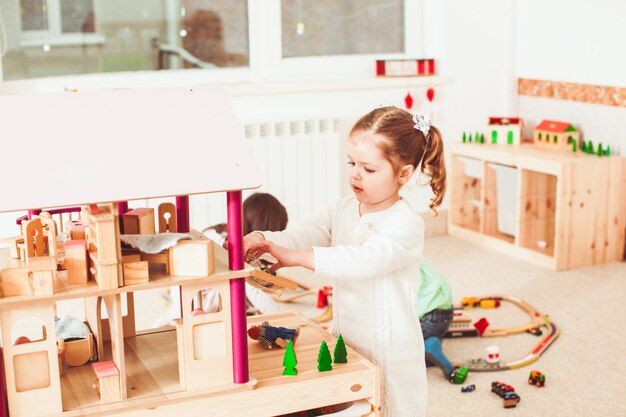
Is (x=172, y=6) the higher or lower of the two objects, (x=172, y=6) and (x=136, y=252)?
the higher

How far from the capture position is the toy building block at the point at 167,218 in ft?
5.37

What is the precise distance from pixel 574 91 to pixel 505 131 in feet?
1.27

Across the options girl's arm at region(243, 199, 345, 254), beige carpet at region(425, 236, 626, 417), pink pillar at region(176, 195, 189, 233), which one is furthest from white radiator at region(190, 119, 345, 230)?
pink pillar at region(176, 195, 189, 233)

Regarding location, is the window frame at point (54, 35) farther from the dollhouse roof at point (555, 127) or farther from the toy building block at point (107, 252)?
Result: the toy building block at point (107, 252)

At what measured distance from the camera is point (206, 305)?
2514 mm

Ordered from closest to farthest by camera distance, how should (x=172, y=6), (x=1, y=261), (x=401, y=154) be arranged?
(x=1, y=261)
(x=401, y=154)
(x=172, y=6)

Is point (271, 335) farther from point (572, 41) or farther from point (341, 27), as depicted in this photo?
point (572, 41)

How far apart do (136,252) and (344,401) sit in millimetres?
451

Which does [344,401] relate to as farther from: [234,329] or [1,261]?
[1,261]

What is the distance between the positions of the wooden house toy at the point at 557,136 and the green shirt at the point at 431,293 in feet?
5.05

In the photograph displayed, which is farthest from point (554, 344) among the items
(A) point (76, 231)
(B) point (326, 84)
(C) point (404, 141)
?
(A) point (76, 231)

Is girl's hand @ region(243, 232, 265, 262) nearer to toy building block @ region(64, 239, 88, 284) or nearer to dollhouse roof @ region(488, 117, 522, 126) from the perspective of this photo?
toy building block @ region(64, 239, 88, 284)

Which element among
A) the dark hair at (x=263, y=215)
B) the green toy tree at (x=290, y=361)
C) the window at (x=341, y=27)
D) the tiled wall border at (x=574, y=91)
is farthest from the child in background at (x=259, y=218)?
the tiled wall border at (x=574, y=91)

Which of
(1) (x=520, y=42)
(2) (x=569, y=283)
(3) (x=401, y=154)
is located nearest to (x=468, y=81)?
(1) (x=520, y=42)
